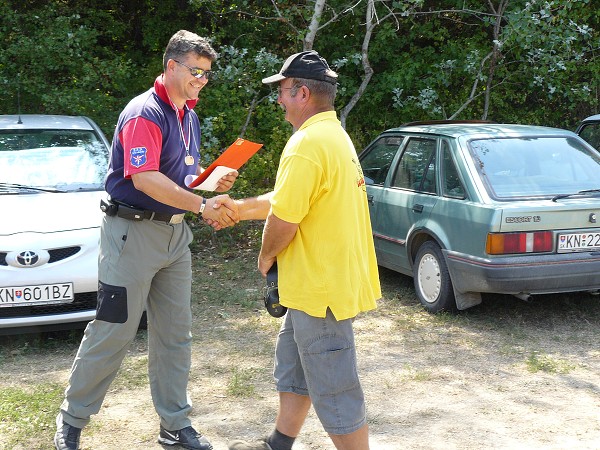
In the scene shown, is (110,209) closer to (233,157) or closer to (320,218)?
(233,157)

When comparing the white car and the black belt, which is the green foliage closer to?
the white car

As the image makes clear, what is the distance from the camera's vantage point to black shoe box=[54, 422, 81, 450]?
13.3 ft

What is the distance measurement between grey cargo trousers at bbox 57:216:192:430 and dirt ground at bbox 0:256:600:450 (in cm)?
31

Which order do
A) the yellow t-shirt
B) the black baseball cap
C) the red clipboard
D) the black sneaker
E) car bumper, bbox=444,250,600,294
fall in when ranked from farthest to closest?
car bumper, bbox=444,250,600,294
the black sneaker
the red clipboard
the black baseball cap
the yellow t-shirt

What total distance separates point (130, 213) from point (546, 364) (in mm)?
3136

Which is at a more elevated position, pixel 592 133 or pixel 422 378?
pixel 592 133

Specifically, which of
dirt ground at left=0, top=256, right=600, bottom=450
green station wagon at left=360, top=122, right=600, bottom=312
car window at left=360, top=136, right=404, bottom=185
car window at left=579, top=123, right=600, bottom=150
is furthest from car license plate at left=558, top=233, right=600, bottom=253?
car window at left=579, top=123, right=600, bottom=150

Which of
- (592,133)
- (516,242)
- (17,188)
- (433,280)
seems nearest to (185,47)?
(17,188)

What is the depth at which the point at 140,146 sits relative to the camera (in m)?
3.84

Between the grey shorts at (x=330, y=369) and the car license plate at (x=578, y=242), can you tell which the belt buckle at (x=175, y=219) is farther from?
the car license plate at (x=578, y=242)

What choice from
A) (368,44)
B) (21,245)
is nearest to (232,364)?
(21,245)

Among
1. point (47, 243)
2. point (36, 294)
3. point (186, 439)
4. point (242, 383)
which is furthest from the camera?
point (47, 243)

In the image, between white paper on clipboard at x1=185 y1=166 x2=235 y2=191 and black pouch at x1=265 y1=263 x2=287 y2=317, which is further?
white paper on clipboard at x1=185 y1=166 x2=235 y2=191

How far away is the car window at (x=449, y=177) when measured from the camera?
6.67 metres
